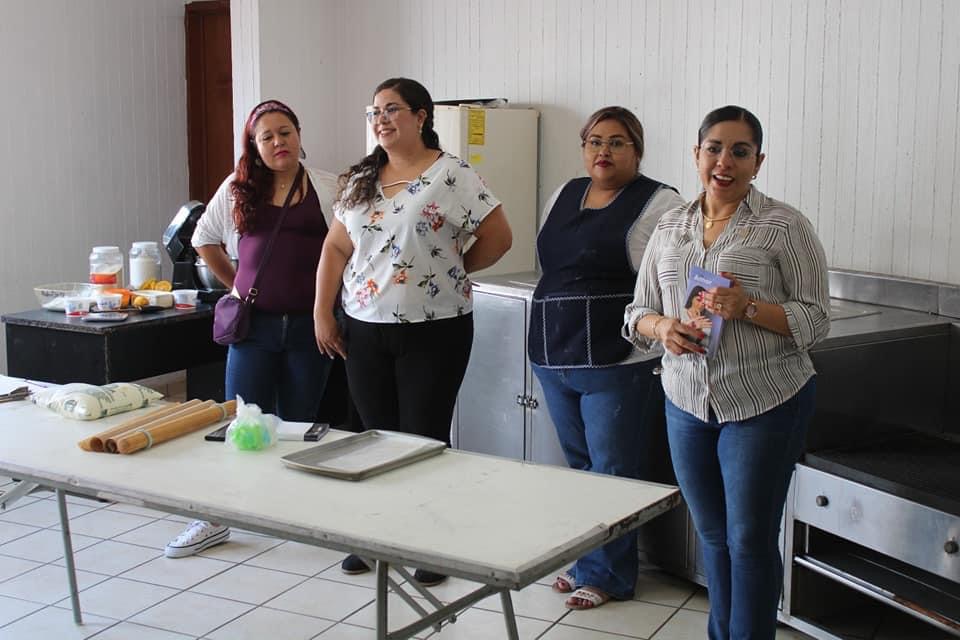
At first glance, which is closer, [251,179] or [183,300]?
[251,179]

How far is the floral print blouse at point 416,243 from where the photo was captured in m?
3.14

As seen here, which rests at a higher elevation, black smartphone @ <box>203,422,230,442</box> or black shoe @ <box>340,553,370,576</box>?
black smartphone @ <box>203,422,230,442</box>

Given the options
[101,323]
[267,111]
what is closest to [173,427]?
[267,111]

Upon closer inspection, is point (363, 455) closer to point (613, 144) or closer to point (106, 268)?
point (613, 144)

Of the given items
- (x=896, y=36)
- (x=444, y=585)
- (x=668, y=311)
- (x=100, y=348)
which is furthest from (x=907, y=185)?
(x=100, y=348)

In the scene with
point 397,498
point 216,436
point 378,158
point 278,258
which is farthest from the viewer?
point 278,258

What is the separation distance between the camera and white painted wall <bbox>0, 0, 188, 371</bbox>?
18.1 ft

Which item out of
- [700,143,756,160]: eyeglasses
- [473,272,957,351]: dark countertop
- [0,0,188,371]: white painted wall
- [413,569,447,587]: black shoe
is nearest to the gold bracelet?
[700,143,756,160]: eyeglasses

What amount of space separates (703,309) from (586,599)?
4.03 ft

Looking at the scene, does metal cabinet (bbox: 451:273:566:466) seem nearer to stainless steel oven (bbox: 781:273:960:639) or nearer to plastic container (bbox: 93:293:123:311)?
stainless steel oven (bbox: 781:273:960:639)

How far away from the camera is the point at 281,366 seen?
366cm

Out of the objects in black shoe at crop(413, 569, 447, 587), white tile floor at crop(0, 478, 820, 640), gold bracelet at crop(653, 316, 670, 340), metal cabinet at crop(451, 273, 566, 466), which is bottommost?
white tile floor at crop(0, 478, 820, 640)

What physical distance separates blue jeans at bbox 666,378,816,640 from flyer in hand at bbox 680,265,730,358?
205 millimetres

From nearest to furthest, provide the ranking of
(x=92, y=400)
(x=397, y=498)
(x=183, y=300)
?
(x=397, y=498) → (x=92, y=400) → (x=183, y=300)
